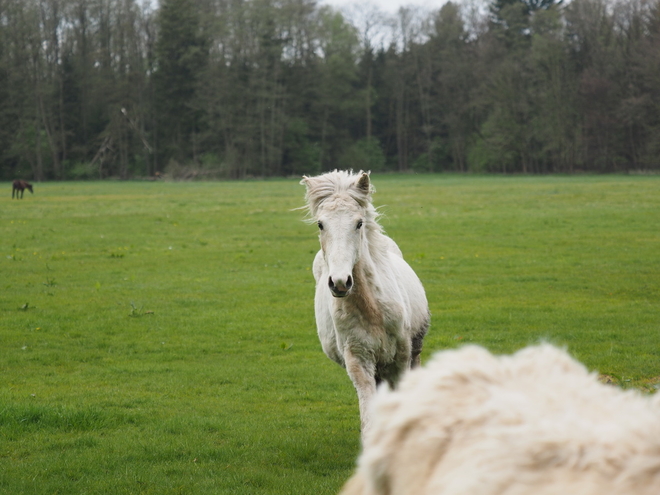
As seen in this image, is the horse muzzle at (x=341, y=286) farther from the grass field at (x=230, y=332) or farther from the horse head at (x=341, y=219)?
the grass field at (x=230, y=332)

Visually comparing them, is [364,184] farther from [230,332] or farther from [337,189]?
[230,332]

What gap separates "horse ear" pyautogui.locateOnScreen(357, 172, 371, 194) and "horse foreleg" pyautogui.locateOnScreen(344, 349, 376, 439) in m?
1.32

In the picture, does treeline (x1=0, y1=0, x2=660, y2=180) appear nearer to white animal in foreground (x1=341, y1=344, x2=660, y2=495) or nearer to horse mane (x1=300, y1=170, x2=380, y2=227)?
horse mane (x1=300, y1=170, x2=380, y2=227)

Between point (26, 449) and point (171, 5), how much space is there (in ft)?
233

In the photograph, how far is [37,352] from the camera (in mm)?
10180

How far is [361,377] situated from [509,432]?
4.06m

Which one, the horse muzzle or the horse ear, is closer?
the horse muzzle

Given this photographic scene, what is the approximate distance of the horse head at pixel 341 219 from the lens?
5.27 metres

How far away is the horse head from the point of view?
527 cm

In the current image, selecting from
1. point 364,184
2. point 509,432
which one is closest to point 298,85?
point 364,184

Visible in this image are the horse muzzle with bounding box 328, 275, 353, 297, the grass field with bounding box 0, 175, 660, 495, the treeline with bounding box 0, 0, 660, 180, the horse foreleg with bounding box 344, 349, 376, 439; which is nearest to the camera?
the horse muzzle with bounding box 328, 275, 353, 297

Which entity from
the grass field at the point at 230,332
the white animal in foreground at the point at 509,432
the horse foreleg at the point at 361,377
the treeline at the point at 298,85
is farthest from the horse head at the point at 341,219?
the treeline at the point at 298,85

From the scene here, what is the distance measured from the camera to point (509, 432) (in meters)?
1.54

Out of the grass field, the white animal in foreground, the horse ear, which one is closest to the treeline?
the grass field
